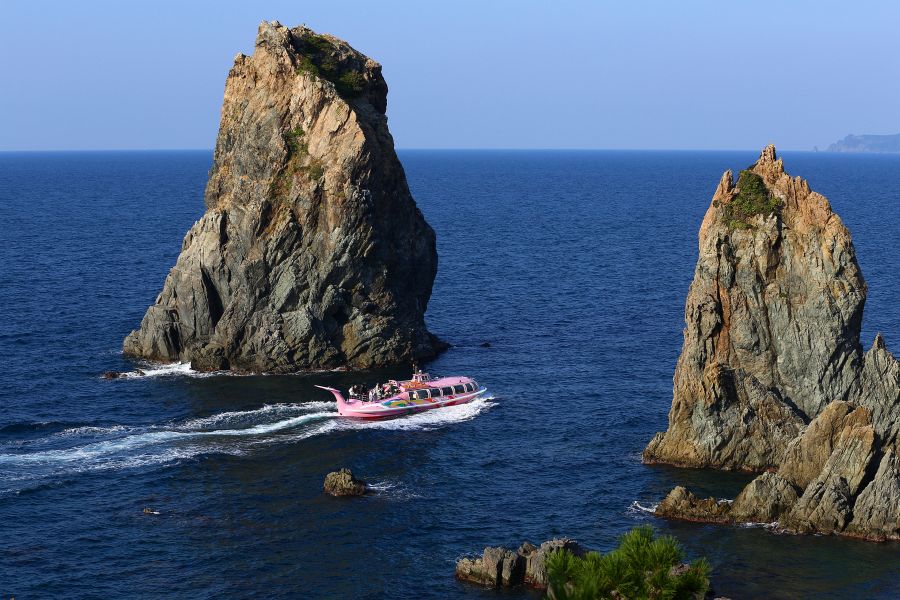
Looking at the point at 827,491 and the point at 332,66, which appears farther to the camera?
the point at 332,66

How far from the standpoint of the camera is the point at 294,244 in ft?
373

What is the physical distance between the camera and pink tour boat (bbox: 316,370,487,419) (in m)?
101

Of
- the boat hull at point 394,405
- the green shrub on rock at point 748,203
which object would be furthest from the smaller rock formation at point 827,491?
the boat hull at point 394,405

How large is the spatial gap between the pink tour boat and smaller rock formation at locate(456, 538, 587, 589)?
33.9 m

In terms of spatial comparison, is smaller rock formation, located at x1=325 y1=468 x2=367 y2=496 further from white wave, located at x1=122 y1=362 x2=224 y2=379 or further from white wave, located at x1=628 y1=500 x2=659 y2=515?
white wave, located at x1=122 y1=362 x2=224 y2=379

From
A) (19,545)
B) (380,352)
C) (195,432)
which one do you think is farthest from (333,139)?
(19,545)

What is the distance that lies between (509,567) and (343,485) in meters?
18.9

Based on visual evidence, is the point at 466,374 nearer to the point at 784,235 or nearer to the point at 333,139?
the point at 333,139

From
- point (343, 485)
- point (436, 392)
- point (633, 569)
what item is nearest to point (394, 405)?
point (436, 392)

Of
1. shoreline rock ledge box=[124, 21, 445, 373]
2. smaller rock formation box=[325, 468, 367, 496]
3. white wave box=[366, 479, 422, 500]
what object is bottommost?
white wave box=[366, 479, 422, 500]

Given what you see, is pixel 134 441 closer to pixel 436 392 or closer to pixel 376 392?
pixel 376 392

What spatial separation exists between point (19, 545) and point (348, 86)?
64847 mm

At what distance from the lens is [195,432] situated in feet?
312

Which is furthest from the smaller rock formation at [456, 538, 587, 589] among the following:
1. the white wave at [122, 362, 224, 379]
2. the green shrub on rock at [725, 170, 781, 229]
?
the white wave at [122, 362, 224, 379]
